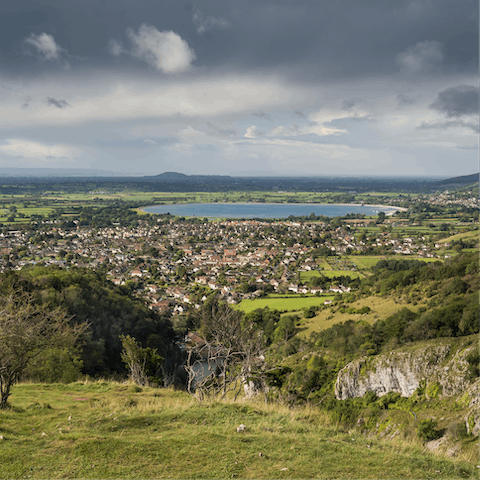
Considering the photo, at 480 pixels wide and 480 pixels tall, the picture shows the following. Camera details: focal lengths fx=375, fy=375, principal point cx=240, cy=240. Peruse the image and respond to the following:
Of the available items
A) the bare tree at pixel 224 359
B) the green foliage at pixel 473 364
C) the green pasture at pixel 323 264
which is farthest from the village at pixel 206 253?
the bare tree at pixel 224 359

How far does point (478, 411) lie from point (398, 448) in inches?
315

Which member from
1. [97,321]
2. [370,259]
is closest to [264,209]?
[370,259]

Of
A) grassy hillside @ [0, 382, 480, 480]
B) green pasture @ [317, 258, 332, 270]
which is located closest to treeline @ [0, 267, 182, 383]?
grassy hillside @ [0, 382, 480, 480]

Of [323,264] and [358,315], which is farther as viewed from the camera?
[323,264]

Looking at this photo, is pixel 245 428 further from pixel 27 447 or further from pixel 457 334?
pixel 457 334

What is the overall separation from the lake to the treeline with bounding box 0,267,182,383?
296 ft

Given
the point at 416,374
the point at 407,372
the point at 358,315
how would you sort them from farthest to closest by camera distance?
the point at 358,315 < the point at 407,372 < the point at 416,374

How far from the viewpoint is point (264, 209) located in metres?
137

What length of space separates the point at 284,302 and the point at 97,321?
19.5 metres

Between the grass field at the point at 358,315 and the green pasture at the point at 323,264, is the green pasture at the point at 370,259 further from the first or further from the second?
the grass field at the point at 358,315

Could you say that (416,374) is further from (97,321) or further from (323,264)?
(323,264)

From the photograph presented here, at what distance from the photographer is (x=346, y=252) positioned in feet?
207

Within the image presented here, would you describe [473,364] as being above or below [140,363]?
below

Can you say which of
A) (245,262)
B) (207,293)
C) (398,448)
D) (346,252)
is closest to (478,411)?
(398,448)
